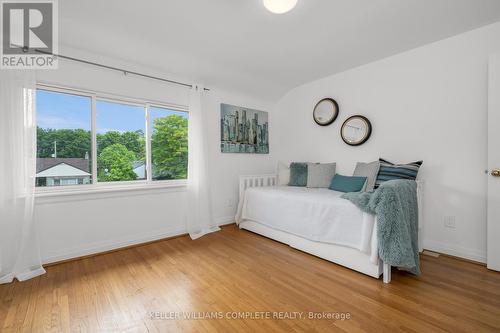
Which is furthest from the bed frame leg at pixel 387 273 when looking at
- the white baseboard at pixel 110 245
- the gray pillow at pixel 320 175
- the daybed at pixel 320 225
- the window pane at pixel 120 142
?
the window pane at pixel 120 142

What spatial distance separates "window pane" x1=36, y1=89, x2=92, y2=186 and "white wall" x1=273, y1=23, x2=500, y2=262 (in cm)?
343

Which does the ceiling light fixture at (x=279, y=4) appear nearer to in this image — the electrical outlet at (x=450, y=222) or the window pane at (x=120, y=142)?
the window pane at (x=120, y=142)

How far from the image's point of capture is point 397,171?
97.3 inches

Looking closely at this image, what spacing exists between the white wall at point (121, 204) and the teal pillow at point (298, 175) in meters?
0.97

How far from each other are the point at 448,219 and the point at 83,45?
432 centimetres

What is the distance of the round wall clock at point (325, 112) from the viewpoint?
3.32 metres

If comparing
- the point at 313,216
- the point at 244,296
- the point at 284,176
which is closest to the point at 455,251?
the point at 313,216

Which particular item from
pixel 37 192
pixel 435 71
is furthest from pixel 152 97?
pixel 435 71

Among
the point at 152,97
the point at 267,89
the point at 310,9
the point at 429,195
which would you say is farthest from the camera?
the point at 267,89

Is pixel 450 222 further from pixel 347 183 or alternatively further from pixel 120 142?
pixel 120 142

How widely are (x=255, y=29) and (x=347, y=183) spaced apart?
2.08 metres

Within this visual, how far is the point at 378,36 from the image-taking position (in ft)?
7.65

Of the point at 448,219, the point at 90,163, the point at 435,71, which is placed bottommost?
the point at 448,219

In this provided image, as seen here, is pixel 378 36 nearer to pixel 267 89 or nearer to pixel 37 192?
pixel 267 89
